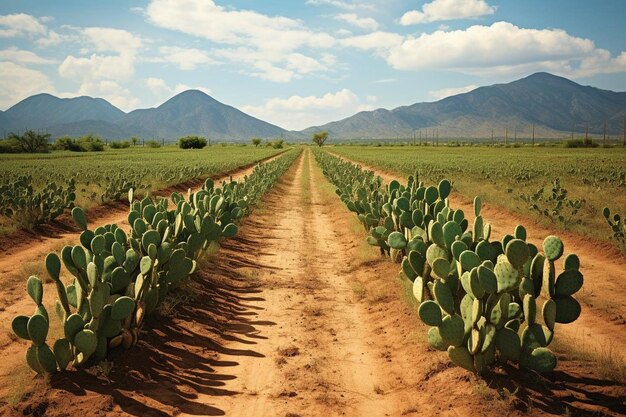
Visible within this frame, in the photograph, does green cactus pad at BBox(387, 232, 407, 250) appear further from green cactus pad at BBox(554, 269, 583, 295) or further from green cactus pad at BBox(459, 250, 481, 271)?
green cactus pad at BBox(554, 269, 583, 295)

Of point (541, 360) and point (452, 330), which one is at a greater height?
point (452, 330)

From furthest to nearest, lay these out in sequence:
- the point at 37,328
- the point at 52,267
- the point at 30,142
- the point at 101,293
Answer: the point at 30,142
the point at 52,267
the point at 101,293
the point at 37,328

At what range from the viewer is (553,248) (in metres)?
3.77

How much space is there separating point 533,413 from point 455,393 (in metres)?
0.60

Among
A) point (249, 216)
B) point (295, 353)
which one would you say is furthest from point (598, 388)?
point (249, 216)

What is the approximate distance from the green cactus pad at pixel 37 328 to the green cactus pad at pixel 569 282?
13.4 feet

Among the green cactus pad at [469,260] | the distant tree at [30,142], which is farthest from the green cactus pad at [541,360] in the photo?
the distant tree at [30,142]

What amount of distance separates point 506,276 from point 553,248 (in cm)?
45

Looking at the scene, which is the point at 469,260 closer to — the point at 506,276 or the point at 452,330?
the point at 506,276

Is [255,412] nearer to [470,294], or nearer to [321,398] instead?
[321,398]

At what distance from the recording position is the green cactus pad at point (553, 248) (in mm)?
3748

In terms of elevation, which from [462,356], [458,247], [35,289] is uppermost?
[458,247]

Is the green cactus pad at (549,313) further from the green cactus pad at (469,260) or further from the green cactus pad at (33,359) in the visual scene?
the green cactus pad at (33,359)

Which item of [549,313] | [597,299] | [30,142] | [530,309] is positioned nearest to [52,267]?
[530,309]
